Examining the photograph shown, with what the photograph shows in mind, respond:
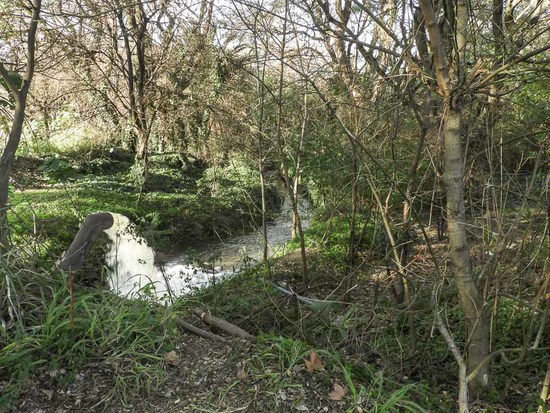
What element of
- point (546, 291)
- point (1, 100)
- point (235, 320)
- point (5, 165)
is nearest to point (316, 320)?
point (235, 320)

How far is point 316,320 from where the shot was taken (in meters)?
4.12

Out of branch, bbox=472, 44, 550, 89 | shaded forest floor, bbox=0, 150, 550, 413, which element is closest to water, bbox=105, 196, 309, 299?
shaded forest floor, bbox=0, 150, 550, 413

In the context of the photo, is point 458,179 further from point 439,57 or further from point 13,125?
point 13,125

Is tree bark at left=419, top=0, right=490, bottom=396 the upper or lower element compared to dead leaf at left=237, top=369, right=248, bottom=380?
upper

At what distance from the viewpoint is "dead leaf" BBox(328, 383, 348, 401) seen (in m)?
2.59

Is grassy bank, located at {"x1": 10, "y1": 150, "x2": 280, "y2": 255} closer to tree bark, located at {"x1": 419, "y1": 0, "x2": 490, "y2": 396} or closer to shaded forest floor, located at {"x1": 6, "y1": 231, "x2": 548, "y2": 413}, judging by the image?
shaded forest floor, located at {"x1": 6, "y1": 231, "x2": 548, "y2": 413}

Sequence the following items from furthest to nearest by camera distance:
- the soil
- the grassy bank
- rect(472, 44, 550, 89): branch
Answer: the grassy bank → the soil → rect(472, 44, 550, 89): branch

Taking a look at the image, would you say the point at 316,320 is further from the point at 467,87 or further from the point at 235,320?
the point at 467,87

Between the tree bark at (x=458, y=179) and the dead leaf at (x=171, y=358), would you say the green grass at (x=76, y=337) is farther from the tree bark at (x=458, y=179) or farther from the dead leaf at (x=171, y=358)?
the tree bark at (x=458, y=179)

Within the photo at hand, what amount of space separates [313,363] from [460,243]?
1.18 meters

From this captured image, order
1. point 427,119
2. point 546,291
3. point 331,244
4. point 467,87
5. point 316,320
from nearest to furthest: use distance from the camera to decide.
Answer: point 467,87 < point 546,291 < point 427,119 < point 316,320 < point 331,244

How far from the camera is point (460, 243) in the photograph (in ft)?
9.27

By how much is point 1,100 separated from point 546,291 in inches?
170

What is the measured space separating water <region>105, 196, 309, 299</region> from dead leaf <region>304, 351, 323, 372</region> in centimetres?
307
